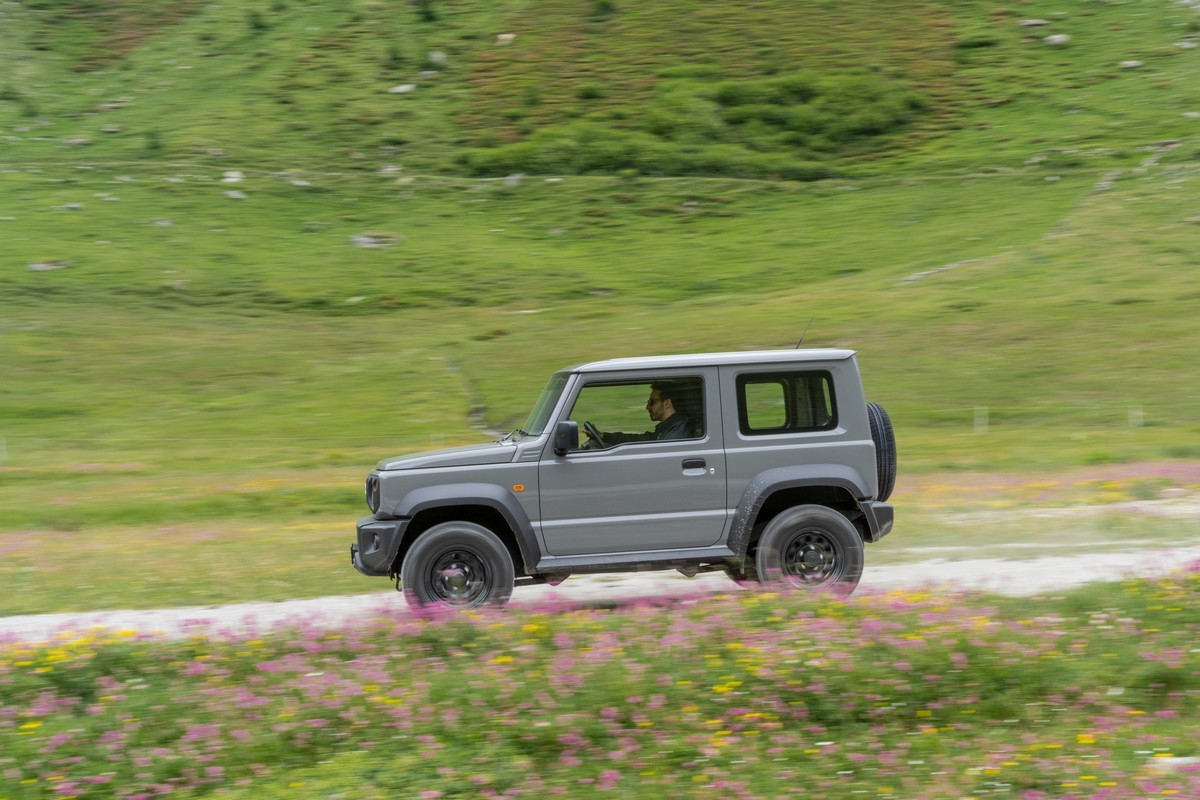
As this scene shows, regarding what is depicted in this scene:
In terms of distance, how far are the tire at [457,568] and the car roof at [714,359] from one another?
4.80ft

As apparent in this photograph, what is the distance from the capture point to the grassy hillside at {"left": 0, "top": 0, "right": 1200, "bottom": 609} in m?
26.6

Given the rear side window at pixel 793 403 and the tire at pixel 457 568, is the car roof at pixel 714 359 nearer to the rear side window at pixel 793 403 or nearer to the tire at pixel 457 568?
the rear side window at pixel 793 403

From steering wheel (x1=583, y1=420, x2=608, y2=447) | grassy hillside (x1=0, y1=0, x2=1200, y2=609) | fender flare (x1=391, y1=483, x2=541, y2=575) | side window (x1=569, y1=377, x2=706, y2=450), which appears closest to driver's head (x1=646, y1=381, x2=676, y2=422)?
side window (x1=569, y1=377, x2=706, y2=450)

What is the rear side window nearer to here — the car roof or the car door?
the car roof

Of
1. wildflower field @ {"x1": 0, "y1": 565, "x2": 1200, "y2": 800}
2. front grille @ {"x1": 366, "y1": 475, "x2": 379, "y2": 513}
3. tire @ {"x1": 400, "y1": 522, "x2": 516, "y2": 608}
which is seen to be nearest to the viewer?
wildflower field @ {"x1": 0, "y1": 565, "x2": 1200, "y2": 800}

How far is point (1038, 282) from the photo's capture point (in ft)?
127

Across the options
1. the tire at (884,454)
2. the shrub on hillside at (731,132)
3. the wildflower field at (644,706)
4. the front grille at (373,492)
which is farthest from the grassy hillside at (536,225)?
the wildflower field at (644,706)

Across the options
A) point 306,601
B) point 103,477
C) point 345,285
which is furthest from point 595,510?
point 345,285

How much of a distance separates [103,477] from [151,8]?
71858mm

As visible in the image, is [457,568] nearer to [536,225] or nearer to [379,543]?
[379,543]

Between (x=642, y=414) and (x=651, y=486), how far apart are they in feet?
1.87

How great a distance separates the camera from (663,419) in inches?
367

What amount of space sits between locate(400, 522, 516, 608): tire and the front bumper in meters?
0.12

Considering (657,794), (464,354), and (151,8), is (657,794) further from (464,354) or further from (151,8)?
(151,8)
